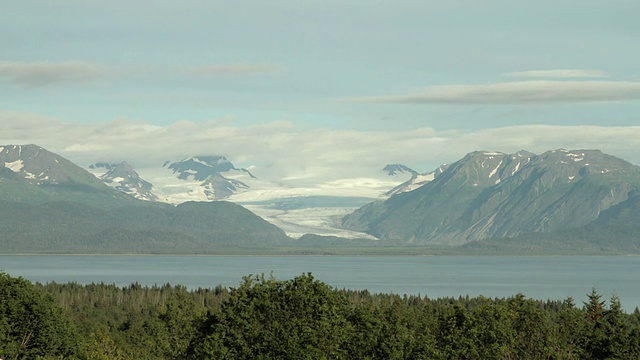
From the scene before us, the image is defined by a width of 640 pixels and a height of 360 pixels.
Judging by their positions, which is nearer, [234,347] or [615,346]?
[234,347]

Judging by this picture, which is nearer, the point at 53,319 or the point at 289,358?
the point at 289,358

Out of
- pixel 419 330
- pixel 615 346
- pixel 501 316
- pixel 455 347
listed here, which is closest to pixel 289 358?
pixel 455 347

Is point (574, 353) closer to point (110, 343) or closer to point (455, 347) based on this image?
point (455, 347)

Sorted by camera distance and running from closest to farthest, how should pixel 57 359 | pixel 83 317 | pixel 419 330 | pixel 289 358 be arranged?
pixel 289 358
pixel 57 359
pixel 419 330
pixel 83 317

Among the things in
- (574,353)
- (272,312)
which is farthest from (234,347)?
(574,353)

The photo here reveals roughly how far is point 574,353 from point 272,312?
1149 inches

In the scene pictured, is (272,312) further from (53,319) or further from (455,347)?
(53,319)

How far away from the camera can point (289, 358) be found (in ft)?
274

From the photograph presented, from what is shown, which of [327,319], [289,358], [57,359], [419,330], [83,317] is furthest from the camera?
[83,317]

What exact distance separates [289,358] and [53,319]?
29.3 m

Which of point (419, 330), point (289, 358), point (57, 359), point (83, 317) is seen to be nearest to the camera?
point (289, 358)

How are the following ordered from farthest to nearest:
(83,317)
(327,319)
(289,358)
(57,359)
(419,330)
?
(83,317) < (419,330) < (57,359) < (327,319) < (289,358)

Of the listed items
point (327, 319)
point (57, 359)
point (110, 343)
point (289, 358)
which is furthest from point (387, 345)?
point (110, 343)

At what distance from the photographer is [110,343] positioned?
126375 mm
